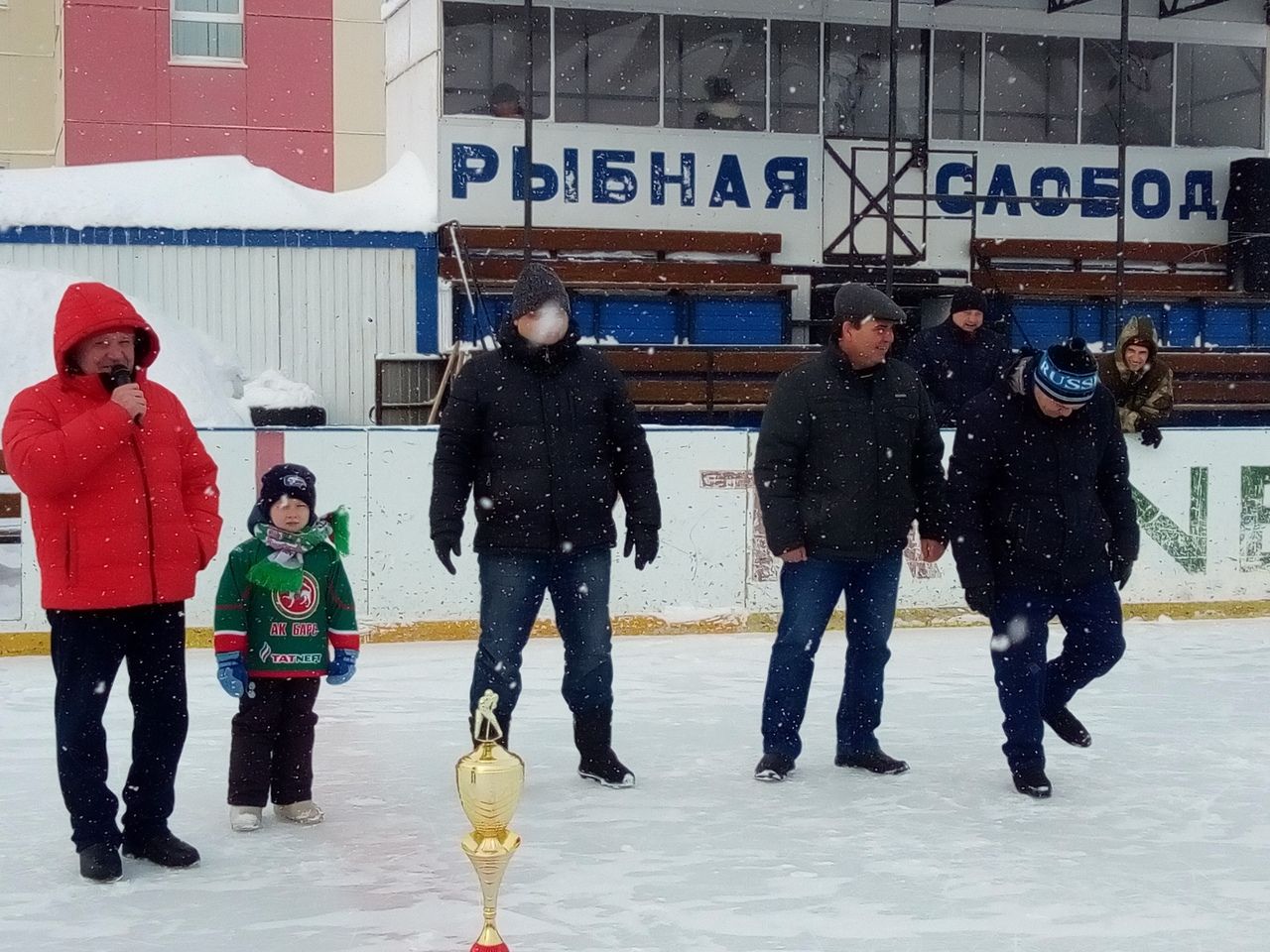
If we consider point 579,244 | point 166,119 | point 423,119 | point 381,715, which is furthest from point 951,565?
point 166,119

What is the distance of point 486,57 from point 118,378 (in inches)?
499

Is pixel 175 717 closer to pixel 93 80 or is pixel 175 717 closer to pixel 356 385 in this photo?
pixel 356 385

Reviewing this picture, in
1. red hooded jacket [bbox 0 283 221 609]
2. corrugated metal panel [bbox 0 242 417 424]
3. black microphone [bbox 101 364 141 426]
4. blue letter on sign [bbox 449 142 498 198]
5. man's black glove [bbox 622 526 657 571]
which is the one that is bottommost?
man's black glove [bbox 622 526 657 571]

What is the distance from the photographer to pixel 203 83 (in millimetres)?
21078

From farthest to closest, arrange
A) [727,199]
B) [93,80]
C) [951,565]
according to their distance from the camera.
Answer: [93,80] < [727,199] < [951,565]

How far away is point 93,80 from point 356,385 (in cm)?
736

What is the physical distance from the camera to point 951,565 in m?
9.31

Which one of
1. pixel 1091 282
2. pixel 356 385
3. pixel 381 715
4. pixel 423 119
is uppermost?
pixel 423 119

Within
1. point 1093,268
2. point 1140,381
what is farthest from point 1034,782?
point 1093,268

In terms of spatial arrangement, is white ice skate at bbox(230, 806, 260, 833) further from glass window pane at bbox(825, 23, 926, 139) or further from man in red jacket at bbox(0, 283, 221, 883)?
glass window pane at bbox(825, 23, 926, 139)

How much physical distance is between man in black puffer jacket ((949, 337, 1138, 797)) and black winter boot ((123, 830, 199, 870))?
2343mm

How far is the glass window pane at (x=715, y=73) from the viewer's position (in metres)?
16.8

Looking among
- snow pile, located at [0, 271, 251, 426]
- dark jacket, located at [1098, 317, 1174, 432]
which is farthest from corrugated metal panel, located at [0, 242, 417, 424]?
dark jacket, located at [1098, 317, 1174, 432]

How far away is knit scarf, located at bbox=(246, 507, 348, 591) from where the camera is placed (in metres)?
4.71
